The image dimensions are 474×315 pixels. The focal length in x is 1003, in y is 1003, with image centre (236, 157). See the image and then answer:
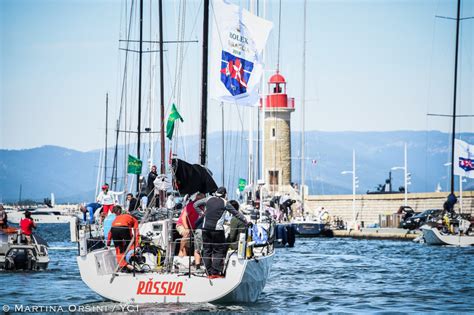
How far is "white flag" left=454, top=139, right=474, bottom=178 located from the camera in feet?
158

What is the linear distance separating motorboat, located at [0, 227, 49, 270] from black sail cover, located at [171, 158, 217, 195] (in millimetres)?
8880

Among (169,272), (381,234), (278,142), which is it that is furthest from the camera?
(278,142)

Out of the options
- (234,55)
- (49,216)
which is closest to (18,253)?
(234,55)

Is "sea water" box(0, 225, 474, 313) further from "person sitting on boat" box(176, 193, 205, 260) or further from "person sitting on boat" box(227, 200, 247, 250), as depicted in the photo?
"person sitting on boat" box(176, 193, 205, 260)

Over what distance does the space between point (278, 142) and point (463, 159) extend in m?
32.0

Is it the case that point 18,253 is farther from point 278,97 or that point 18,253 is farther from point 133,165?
point 278,97

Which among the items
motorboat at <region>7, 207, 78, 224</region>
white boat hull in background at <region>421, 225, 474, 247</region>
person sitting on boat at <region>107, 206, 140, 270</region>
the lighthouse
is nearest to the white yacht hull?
person sitting on boat at <region>107, 206, 140, 270</region>

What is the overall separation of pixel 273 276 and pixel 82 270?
10656 mm

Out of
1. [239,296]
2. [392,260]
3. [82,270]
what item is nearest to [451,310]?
[239,296]

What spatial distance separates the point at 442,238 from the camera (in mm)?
44375

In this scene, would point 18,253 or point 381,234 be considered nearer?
point 18,253

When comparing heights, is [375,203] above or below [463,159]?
below

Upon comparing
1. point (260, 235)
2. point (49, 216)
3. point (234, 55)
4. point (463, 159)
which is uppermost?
point (234, 55)

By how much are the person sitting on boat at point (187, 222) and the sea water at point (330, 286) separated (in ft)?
5.95
